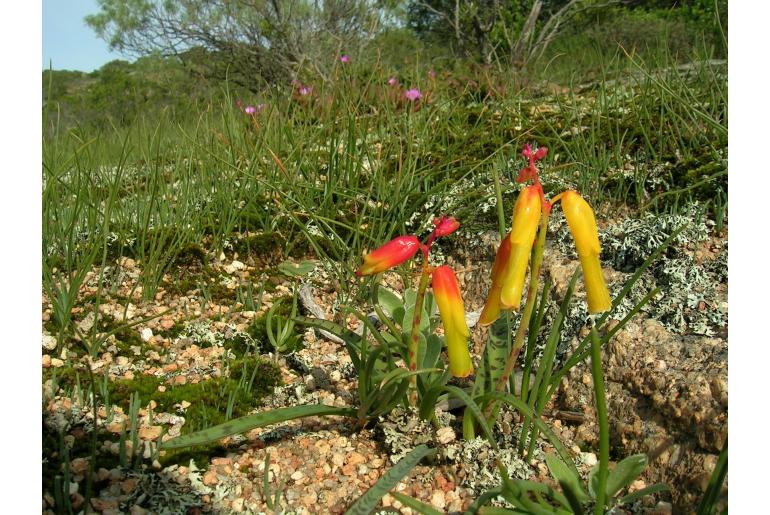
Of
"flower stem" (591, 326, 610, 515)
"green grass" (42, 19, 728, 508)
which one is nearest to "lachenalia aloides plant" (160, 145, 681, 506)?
"flower stem" (591, 326, 610, 515)

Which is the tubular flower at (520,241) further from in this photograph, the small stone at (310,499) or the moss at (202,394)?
the moss at (202,394)

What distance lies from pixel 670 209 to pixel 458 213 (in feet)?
2.28

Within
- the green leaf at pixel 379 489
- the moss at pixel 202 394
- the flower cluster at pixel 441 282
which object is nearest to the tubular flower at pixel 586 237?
the flower cluster at pixel 441 282

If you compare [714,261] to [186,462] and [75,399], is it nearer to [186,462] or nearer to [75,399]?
[186,462]

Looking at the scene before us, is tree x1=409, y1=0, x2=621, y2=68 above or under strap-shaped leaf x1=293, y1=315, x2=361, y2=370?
above

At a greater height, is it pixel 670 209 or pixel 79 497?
pixel 670 209

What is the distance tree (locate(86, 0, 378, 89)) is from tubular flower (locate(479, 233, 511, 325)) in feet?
22.1

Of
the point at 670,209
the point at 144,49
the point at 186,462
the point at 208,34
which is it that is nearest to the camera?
the point at 186,462

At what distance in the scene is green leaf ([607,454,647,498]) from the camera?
1025 millimetres

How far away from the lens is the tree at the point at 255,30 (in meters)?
8.46

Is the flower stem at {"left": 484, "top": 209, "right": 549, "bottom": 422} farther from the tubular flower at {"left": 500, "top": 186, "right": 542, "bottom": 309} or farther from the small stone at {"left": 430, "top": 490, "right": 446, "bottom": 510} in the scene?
the small stone at {"left": 430, "top": 490, "right": 446, "bottom": 510}

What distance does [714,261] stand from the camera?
1682 millimetres

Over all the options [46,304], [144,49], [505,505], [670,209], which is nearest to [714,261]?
[670,209]

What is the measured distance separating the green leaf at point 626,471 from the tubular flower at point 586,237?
27 centimetres
